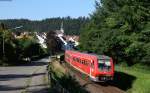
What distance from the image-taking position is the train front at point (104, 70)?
3856 centimetres

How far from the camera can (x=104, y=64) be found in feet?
130

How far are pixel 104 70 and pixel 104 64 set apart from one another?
642 millimetres

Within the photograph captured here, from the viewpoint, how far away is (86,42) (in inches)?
3688

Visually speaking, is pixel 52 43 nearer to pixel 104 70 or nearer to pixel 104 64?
pixel 104 64

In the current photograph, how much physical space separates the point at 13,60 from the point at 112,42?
1995 cm

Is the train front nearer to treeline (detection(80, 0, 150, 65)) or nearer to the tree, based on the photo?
treeline (detection(80, 0, 150, 65))

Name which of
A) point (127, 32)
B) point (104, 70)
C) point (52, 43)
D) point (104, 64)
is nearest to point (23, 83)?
point (104, 70)

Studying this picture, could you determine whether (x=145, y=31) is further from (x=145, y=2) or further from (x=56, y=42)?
(x=56, y=42)

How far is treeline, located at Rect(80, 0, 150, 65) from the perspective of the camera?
54250 millimetres

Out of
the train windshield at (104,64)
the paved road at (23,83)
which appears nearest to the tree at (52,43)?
the paved road at (23,83)

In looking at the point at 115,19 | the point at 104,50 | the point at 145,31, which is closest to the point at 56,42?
the point at 104,50

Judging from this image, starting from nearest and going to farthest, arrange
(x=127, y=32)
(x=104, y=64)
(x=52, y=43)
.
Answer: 1. (x=104, y=64)
2. (x=127, y=32)
3. (x=52, y=43)

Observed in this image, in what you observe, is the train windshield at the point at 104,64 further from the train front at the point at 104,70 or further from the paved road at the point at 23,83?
the paved road at the point at 23,83

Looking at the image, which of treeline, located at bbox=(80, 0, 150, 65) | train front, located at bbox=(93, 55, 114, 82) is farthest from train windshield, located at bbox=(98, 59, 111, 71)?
treeline, located at bbox=(80, 0, 150, 65)
